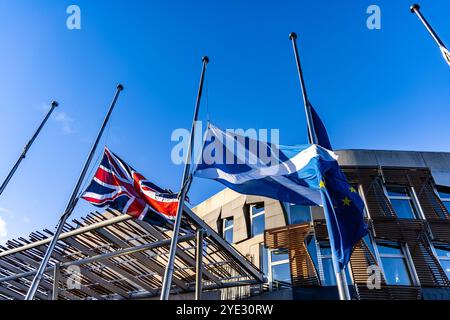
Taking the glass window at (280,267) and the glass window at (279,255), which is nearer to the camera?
the glass window at (280,267)

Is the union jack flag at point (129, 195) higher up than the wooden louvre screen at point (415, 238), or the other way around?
the wooden louvre screen at point (415, 238)

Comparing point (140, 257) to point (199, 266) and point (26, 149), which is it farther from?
point (26, 149)

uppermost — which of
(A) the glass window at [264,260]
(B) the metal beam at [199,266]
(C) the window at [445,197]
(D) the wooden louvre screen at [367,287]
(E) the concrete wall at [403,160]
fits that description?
(E) the concrete wall at [403,160]

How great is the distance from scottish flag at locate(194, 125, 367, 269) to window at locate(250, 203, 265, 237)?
336 inches

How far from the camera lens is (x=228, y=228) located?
18391 mm

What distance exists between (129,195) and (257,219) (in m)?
9.27

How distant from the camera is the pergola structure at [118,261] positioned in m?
11.3

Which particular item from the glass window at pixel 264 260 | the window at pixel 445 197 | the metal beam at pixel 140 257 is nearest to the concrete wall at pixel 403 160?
the window at pixel 445 197

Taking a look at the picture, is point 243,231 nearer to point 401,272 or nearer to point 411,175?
point 401,272

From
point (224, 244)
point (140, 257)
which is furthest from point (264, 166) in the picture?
point (140, 257)

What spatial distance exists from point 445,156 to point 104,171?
17.9 meters

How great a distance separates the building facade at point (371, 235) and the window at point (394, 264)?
0.04 meters

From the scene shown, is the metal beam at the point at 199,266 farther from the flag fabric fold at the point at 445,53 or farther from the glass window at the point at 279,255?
the flag fabric fold at the point at 445,53
